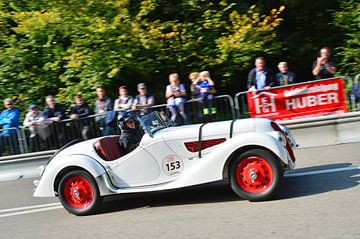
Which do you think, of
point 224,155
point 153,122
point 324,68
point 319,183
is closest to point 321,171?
point 319,183

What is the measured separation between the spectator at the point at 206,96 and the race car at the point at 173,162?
315cm

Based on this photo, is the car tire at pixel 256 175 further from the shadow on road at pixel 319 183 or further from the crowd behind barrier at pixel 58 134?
the crowd behind barrier at pixel 58 134

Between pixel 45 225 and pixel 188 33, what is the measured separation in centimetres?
824

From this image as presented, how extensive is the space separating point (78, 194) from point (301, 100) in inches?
197

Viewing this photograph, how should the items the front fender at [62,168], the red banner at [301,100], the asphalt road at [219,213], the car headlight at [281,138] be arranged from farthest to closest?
the red banner at [301,100], the front fender at [62,168], the car headlight at [281,138], the asphalt road at [219,213]

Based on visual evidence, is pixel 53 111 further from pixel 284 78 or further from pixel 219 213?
pixel 219 213

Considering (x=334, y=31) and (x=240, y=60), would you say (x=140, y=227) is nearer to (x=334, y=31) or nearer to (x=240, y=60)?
(x=240, y=60)

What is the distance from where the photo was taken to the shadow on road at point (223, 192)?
756 cm

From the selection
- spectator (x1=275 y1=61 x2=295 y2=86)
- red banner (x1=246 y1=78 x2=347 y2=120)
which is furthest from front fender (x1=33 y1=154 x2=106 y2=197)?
spectator (x1=275 y1=61 x2=295 y2=86)

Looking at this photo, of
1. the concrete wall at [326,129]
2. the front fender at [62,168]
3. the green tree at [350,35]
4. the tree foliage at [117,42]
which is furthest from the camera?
the green tree at [350,35]

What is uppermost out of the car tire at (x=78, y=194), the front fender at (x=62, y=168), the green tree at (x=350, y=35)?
the green tree at (x=350, y=35)

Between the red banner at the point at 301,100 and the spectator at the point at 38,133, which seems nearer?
the red banner at the point at 301,100

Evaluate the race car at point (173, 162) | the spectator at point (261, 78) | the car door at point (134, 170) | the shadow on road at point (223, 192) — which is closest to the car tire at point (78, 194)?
the race car at point (173, 162)

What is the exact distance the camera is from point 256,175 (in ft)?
23.6
